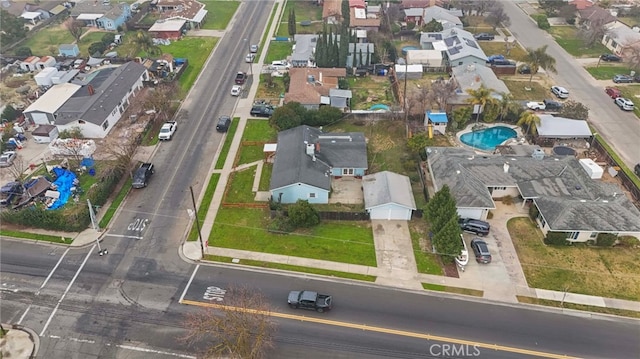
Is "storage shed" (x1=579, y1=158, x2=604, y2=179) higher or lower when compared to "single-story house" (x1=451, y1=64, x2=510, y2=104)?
lower

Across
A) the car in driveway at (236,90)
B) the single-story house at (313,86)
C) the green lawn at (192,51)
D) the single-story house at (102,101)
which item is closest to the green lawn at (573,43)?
the single-story house at (313,86)

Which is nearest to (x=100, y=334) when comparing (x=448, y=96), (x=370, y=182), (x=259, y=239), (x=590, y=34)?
(x=259, y=239)

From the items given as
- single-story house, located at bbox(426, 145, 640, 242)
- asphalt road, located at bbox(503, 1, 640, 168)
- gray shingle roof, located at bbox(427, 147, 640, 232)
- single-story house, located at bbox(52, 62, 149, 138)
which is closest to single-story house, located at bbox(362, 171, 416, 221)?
single-story house, located at bbox(426, 145, 640, 242)

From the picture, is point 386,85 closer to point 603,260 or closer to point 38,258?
point 603,260

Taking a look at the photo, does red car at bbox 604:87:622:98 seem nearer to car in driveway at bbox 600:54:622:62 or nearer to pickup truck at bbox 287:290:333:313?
car in driveway at bbox 600:54:622:62

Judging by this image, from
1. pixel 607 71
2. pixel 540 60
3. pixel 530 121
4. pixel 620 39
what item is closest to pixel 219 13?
pixel 540 60

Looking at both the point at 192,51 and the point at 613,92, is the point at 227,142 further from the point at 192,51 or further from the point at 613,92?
the point at 613,92

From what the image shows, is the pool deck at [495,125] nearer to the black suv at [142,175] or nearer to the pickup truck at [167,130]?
the pickup truck at [167,130]
